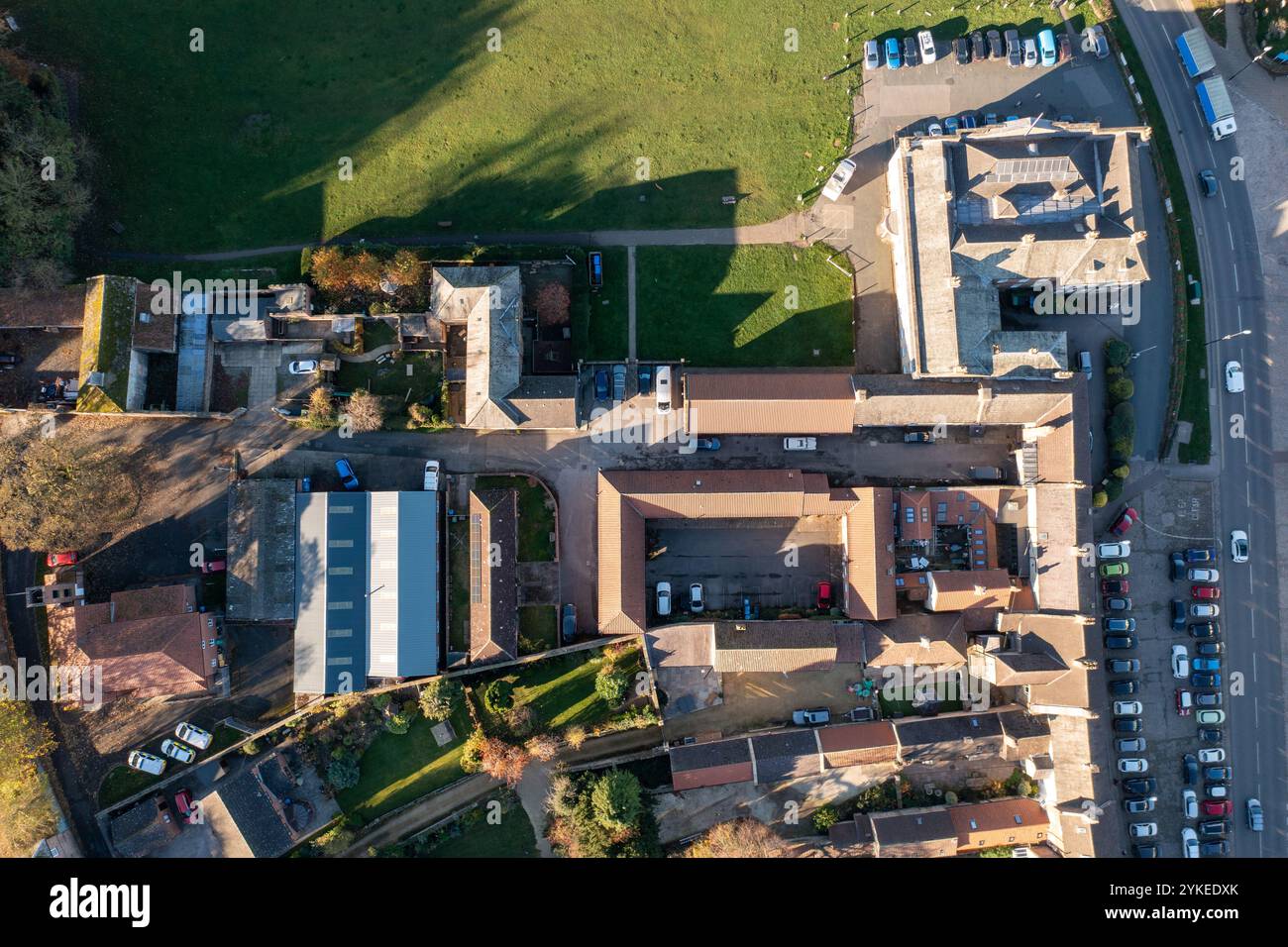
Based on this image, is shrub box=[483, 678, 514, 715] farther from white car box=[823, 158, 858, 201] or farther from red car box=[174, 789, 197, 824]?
white car box=[823, 158, 858, 201]

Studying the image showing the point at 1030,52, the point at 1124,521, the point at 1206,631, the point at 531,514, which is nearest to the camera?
the point at 1124,521

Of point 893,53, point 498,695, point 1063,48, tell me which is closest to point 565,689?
point 498,695

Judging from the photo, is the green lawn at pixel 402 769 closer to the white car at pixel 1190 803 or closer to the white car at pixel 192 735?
the white car at pixel 192 735

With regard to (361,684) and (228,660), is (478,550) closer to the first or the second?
(361,684)

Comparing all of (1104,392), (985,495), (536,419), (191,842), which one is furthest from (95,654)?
(1104,392)

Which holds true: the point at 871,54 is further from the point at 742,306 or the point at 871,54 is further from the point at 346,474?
the point at 346,474

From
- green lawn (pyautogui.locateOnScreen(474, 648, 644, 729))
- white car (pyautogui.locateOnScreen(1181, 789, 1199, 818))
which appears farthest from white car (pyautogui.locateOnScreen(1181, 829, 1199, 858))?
green lawn (pyautogui.locateOnScreen(474, 648, 644, 729))

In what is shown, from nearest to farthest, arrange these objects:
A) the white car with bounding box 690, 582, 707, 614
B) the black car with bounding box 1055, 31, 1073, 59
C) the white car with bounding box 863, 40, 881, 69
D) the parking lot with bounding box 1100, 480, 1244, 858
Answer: the white car with bounding box 690, 582, 707, 614 < the parking lot with bounding box 1100, 480, 1244, 858 < the white car with bounding box 863, 40, 881, 69 < the black car with bounding box 1055, 31, 1073, 59
